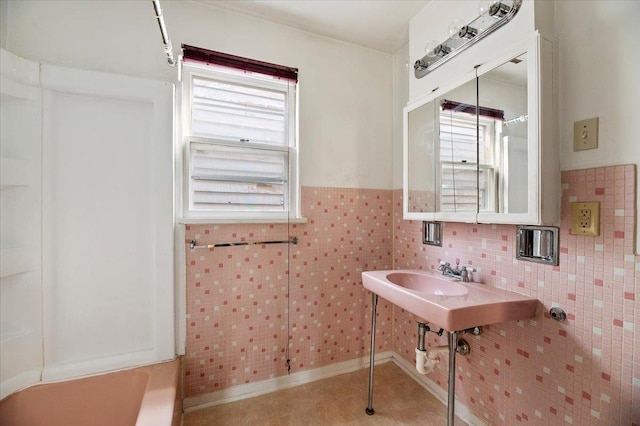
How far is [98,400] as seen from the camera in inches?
56.5

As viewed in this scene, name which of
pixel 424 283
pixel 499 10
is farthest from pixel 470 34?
pixel 424 283

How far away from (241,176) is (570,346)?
6.15 feet

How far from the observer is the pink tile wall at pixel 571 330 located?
98 cm

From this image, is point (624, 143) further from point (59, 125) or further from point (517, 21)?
point (59, 125)

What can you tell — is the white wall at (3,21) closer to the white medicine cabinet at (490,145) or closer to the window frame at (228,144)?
→ the window frame at (228,144)

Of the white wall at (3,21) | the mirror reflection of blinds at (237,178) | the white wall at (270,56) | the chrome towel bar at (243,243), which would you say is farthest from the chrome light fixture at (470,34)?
the white wall at (3,21)

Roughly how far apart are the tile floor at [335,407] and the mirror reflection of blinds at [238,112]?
1701 millimetres

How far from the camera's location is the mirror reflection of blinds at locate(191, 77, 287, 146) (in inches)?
69.1

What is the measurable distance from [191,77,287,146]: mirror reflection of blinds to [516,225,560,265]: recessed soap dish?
1498mm

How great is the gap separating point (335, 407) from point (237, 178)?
1584 mm

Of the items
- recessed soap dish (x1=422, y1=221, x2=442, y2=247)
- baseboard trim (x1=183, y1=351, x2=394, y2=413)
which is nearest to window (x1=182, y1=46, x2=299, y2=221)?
recessed soap dish (x1=422, y1=221, x2=442, y2=247)

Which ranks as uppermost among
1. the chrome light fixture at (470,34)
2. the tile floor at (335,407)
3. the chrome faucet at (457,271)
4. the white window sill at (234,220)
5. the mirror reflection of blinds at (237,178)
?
the chrome light fixture at (470,34)

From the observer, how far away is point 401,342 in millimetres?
2145

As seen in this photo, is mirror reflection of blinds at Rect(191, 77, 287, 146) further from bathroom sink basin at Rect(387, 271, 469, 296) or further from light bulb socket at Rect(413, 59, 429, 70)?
bathroom sink basin at Rect(387, 271, 469, 296)
